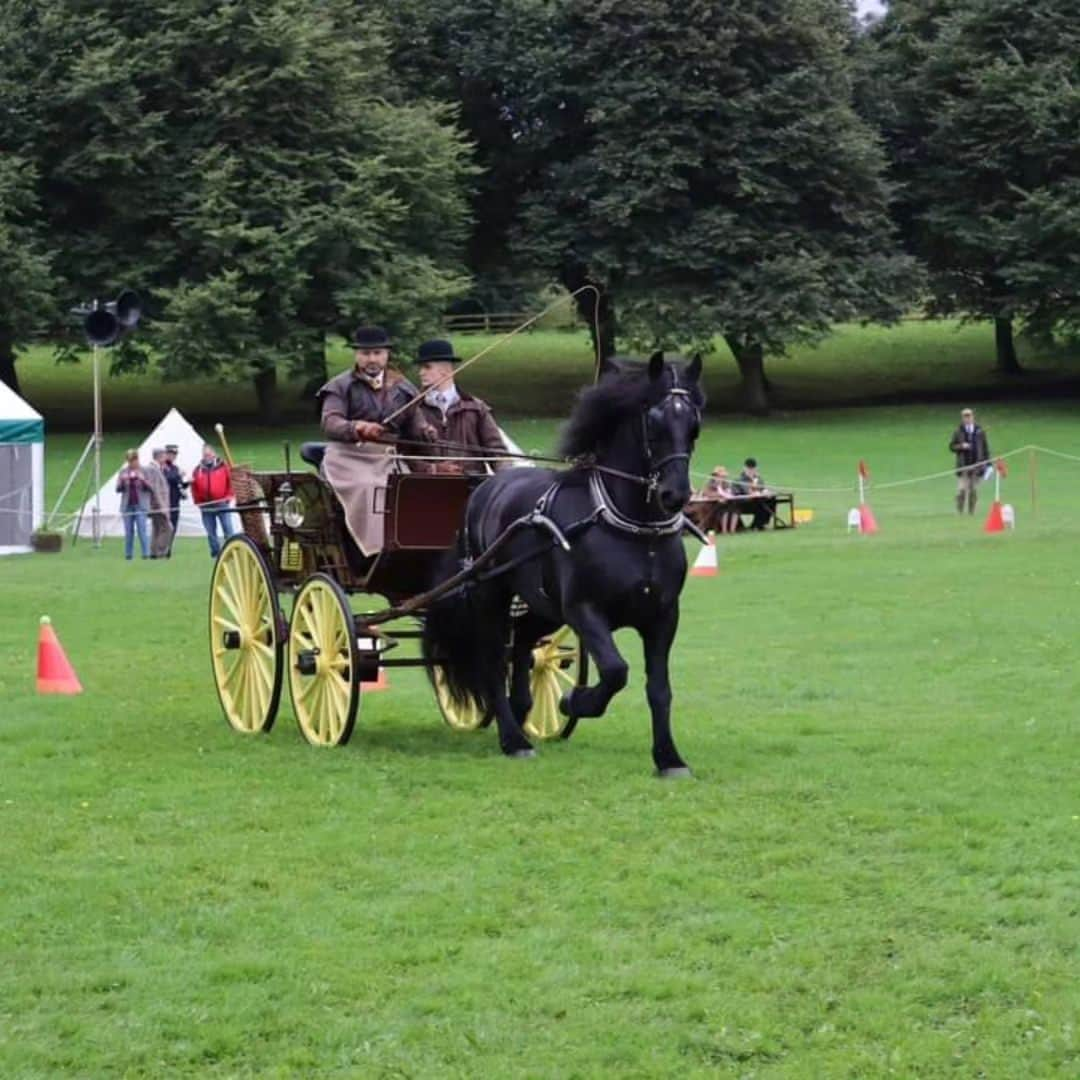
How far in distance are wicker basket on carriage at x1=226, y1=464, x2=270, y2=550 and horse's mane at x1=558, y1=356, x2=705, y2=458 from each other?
7.85 ft

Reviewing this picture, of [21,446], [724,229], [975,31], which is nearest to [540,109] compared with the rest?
[724,229]

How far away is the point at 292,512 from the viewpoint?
1251 cm

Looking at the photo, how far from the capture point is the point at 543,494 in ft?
37.0

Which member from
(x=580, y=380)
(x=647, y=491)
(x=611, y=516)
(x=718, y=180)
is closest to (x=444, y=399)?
(x=611, y=516)

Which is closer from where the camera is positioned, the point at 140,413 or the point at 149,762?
the point at 149,762

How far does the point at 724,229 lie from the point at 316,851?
4671 centimetres

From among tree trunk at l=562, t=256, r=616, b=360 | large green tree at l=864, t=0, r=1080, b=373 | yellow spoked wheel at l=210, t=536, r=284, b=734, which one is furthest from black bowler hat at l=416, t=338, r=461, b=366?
large green tree at l=864, t=0, r=1080, b=373

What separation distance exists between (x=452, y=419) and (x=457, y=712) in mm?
1722

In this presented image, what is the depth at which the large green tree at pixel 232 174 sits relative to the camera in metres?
50.7

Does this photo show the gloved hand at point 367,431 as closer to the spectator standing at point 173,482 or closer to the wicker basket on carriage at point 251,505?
the wicker basket on carriage at point 251,505

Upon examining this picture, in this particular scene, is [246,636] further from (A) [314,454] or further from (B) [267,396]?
(B) [267,396]

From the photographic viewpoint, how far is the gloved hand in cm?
1187

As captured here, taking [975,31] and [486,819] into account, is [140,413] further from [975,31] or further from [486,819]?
[486,819]

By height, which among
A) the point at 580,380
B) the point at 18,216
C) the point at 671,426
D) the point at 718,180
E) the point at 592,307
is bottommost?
the point at 671,426
